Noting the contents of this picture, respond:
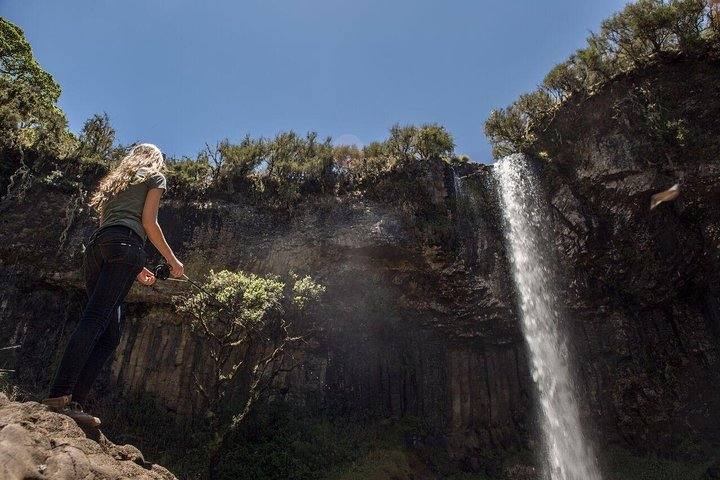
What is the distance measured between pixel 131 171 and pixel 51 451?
2.40 m

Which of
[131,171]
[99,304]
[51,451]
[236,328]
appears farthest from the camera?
[236,328]

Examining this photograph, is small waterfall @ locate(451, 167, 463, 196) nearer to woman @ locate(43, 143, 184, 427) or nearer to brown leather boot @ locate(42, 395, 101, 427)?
woman @ locate(43, 143, 184, 427)

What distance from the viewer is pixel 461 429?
57.7ft

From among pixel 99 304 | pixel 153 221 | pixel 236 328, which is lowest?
pixel 99 304

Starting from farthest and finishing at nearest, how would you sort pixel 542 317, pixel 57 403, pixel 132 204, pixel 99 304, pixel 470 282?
pixel 470 282 → pixel 542 317 → pixel 132 204 → pixel 99 304 → pixel 57 403

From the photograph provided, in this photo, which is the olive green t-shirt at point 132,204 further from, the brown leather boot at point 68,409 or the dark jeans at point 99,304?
the brown leather boot at point 68,409

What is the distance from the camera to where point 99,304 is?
3.81m

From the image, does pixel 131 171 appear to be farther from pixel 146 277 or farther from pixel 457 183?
pixel 457 183

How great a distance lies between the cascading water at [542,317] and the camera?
16.6 metres

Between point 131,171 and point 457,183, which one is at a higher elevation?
point 457,183

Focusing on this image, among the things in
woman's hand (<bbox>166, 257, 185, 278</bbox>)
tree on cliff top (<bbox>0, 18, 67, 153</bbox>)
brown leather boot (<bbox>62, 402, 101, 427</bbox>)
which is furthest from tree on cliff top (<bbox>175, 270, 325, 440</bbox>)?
tree on cliff top (<bbox>0, 18, 67, 153</bbox>)

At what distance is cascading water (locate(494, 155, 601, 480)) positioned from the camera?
1660 cm

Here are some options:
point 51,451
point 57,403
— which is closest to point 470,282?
point 57,403

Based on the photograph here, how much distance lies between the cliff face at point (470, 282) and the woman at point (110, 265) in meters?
12.9
